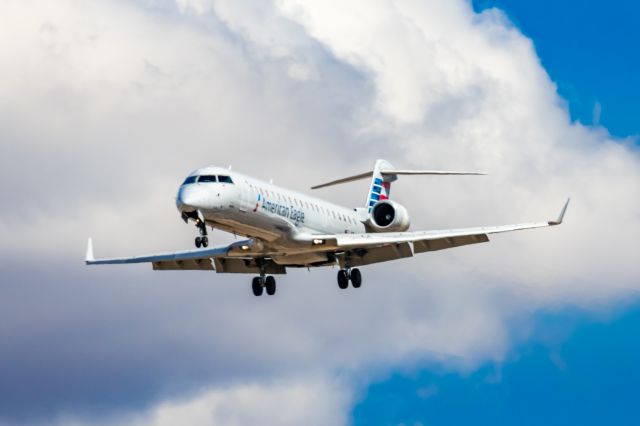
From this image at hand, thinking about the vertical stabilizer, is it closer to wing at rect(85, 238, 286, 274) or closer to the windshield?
wing at rect(85, 238, 286, 274)

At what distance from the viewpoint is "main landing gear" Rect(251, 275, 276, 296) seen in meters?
56.4

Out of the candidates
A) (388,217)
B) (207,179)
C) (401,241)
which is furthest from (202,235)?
(388,217)

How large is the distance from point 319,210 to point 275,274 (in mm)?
3926

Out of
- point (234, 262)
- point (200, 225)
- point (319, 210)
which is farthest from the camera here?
point (234, 262)

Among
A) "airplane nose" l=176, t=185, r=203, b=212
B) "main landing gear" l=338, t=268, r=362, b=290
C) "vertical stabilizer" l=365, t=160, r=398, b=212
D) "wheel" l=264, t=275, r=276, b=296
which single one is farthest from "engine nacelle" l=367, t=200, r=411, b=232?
"airplane nose" l=176, t=185, r=203, b=212

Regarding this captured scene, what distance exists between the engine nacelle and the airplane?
0.12 feet

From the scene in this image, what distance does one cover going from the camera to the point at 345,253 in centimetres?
5528

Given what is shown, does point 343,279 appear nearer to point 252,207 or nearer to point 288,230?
point 288,230

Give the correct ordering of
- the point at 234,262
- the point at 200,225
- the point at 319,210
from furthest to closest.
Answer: the point at 234,262, the point at 319,210, the point at 200,225

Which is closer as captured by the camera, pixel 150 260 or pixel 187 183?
pixel 187 183

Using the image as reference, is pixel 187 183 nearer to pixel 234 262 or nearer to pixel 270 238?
pixel 270 238

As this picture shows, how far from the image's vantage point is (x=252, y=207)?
4988 centimetres

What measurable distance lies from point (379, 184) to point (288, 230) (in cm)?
1051

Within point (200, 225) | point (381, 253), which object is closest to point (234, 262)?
point (381, 253)
